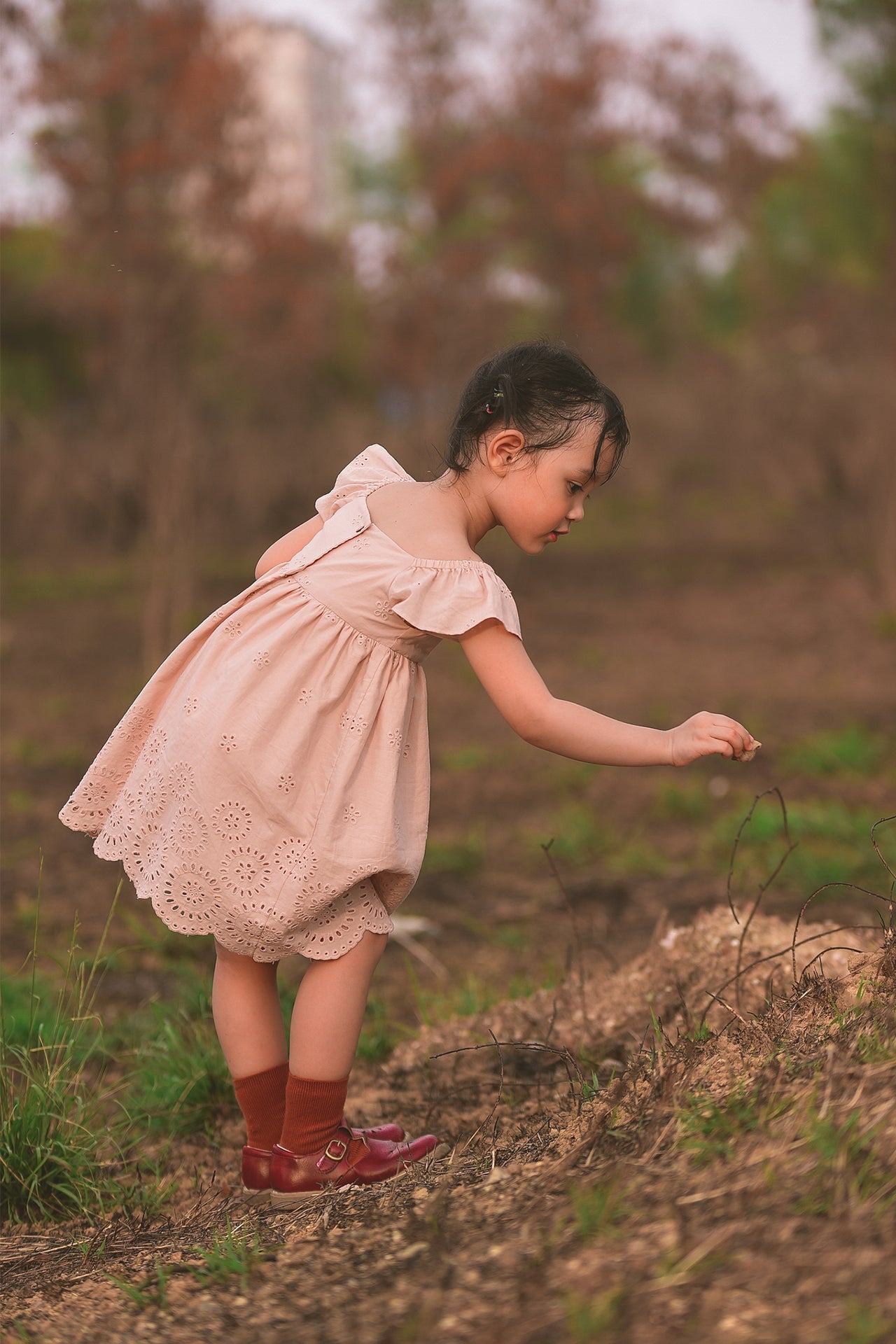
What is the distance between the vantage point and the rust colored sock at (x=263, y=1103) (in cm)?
237

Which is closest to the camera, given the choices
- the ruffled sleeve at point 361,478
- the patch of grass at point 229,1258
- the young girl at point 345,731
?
the patch of grass at point 229,1258

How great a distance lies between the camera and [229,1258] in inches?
70.5

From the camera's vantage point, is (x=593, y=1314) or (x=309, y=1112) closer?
(x=593, y=1314)

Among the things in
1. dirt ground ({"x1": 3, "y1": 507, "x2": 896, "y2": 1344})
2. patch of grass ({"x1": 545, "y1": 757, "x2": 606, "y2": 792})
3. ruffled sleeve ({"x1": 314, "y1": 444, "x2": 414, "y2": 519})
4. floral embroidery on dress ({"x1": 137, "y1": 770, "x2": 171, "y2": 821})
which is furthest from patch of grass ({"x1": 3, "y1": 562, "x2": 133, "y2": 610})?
floral embroidery on dress ({"x1": 137, "y1": 770, "x2": 171, "y2": 821})

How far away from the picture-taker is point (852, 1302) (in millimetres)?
1331

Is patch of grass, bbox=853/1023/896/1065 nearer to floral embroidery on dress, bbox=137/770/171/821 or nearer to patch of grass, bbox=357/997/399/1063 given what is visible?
floral embroidery on dress, bbox=137/770/171/821

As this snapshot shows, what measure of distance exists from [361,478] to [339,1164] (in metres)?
1.24

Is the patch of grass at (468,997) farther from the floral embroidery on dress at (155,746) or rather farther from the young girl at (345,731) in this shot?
the floral embroidery on dress at (155,746)

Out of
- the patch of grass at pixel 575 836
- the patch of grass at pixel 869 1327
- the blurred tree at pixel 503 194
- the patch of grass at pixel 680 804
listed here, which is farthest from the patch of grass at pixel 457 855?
the blurred tree at pixel 503 194

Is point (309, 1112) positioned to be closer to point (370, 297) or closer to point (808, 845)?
point (808, 845)

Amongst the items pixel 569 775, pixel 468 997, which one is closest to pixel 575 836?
pixel 569 775

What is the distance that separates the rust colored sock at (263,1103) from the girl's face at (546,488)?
1.06 m

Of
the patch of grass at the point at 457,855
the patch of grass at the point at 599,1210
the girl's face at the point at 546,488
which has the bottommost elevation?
the patch of grass at the point at 457,855

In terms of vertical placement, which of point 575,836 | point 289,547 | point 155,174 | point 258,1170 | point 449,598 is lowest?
point 258,1170
